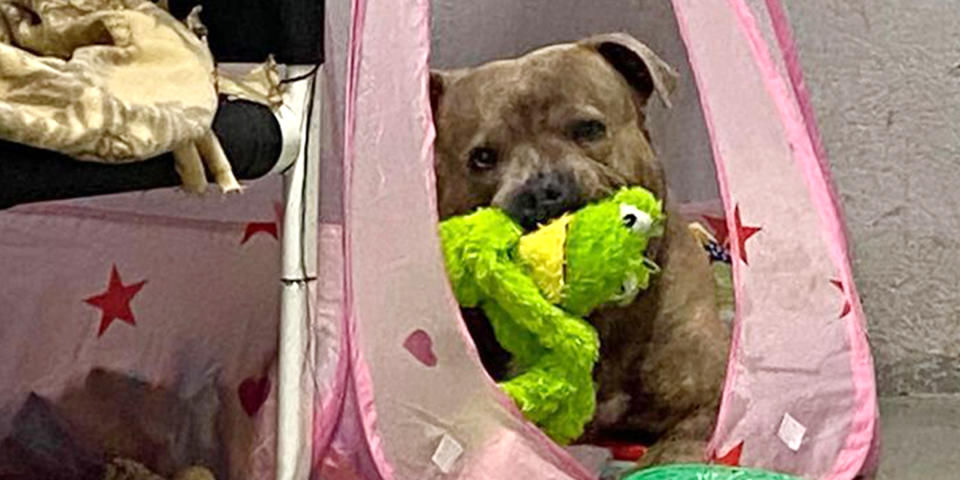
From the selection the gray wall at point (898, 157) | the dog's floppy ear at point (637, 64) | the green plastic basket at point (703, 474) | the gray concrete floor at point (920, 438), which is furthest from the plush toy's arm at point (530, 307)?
the gray wall at point (898, 157)

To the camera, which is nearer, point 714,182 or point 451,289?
point 451,289

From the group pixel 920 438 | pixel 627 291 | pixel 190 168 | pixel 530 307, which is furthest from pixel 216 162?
pixel 920 438

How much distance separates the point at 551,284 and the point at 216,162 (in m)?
0.40

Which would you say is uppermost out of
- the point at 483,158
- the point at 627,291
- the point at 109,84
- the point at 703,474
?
the point at 109,84

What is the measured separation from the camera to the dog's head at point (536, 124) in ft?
5.26

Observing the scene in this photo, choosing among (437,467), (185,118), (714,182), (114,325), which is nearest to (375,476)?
(437,467)

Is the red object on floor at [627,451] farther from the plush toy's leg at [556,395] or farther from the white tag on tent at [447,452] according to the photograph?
the white tag on tent at [447,452]

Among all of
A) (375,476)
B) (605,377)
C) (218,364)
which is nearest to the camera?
(375,476)

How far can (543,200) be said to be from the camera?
1538 millimetres

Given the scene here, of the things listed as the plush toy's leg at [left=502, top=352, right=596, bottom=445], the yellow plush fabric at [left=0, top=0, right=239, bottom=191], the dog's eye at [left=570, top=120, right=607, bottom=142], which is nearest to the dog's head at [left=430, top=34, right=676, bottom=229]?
the dog's eye at [left=570, top=120, right=607, bottom=142]

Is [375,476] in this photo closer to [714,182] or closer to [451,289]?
[451,289]

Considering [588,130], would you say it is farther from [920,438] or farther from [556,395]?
[920,438]

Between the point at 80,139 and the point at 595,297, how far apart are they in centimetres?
57

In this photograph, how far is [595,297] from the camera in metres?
1.46
